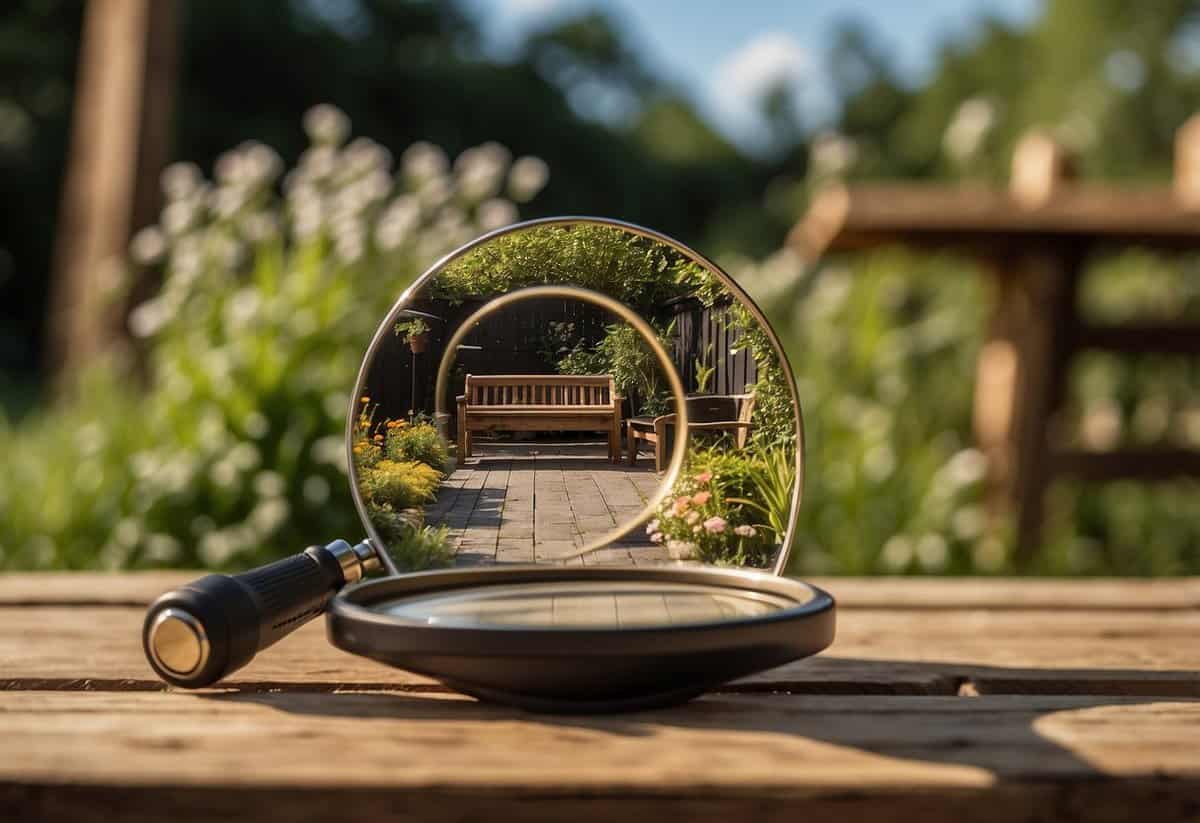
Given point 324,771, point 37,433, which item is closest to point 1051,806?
point 324,771

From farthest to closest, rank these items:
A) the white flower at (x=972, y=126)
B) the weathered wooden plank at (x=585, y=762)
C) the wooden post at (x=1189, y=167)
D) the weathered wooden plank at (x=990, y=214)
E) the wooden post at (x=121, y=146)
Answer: the wooden post at (x=121, y=146), the white flower at (x=972, y=126), the wooden post at (x=1189, y=167), the weathered wooden plank at (x=990, y=214), the weathered wooden plank at (x=585, y=762)

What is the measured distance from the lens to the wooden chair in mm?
961

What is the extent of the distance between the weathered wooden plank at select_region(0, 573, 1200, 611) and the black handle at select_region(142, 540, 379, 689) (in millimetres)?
519

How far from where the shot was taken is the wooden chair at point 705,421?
961 millimetres

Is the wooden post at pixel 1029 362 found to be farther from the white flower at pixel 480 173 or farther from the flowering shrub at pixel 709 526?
the flowering shrub at pixel 709 526

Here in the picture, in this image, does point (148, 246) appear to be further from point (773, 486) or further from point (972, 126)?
point (773, 486)

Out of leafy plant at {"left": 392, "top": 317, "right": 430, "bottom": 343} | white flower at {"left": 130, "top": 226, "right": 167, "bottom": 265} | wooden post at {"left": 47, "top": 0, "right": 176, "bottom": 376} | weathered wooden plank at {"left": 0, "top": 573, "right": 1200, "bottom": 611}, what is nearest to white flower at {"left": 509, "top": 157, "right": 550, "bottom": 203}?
white flower at {"left": 130, "top": 226, "right": 167, "bottom": 265}

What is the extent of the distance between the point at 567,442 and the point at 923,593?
28.6 inches

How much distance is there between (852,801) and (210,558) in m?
2.73

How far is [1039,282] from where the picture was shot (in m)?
3.52

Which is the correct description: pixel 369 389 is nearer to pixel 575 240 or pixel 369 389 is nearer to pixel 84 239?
pixel 575 240

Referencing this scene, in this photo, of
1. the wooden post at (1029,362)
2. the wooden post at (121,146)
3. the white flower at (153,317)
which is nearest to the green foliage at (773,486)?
the wooden post at (1029,362)

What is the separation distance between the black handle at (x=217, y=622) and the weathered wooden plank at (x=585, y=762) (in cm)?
4

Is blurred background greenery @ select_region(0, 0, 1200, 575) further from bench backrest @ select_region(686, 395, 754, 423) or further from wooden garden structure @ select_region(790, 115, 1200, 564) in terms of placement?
bench backrest @ select_region(686, 395, 754, 423)
